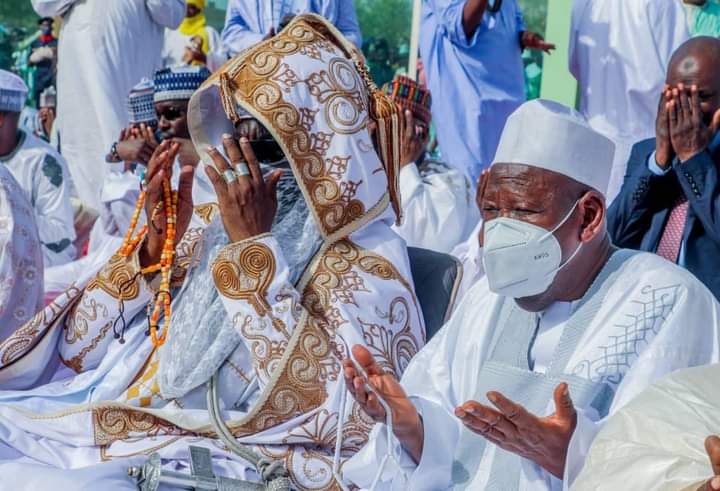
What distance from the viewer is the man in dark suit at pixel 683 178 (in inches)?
178

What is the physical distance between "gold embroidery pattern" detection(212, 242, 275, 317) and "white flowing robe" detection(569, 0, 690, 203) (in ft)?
14.3

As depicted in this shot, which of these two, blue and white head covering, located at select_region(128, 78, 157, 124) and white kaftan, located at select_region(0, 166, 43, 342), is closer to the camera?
white kaftan, located at select_region(0, 166, 43, 342)

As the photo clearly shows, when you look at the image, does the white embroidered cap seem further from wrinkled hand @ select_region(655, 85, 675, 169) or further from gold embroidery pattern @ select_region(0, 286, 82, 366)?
gold embroidery pattern @ select_region(0, 286, 82, 366)

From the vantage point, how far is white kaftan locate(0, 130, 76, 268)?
7.05 metres

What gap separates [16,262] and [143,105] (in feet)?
5.16

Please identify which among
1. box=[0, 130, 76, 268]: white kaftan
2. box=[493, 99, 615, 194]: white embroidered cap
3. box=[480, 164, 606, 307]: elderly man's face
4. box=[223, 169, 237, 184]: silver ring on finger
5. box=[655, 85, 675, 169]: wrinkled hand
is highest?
box=[493, 99, 615, 194]: white embroidered cap

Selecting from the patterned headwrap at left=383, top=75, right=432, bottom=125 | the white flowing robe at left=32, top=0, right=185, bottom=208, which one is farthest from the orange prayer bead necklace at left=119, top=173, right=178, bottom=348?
the white flowing robe at left=32, top=0, right=185, bottom=208

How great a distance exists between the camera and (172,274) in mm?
4246

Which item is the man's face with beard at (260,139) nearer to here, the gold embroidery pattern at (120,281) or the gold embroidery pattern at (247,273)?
the gold embroidery pattern at (247,273)

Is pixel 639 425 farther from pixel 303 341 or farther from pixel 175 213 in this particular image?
pixel 175 213

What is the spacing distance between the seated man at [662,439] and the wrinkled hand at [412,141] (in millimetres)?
4512

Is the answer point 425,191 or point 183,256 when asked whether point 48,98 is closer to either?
point 425,191

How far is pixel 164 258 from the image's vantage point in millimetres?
4195

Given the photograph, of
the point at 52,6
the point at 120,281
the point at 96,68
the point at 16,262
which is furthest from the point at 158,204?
the point at 52,6
